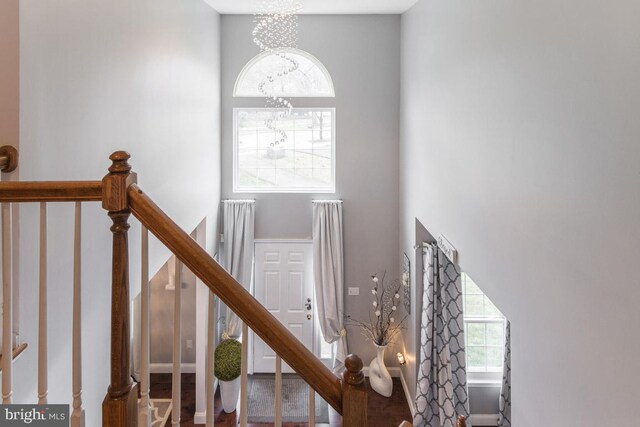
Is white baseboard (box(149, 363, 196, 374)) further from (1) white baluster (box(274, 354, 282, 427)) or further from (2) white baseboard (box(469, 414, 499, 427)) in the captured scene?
(1) white baluster (box(274, 354, 282, 427))

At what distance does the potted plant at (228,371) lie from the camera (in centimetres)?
527

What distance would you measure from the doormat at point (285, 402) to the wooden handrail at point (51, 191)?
4690 mm

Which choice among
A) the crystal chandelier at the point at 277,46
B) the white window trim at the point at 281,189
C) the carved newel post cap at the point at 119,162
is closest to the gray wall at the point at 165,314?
the white window trim at the point at 281,189

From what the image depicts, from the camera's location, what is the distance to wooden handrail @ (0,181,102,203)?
4.19 feet

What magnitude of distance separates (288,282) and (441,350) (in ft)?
8.88

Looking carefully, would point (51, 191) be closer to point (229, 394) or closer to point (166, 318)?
point (229, 394)

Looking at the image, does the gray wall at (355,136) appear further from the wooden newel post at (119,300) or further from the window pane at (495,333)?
the wooden newel post at (119,300)

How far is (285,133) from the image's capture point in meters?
6.55

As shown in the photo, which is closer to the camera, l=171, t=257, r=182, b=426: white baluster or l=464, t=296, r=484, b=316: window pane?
l=171, t=257, r=182, b=426: white baluster

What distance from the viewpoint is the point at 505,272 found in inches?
107

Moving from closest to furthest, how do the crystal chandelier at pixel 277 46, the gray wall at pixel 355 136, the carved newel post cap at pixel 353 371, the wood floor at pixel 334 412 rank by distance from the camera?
the carved newel post cap at pixel 353 371 → the wood floor at pixel 334 412 → the crystal chandelier at pixel 277 46 → the gray wall at pixel 355 136

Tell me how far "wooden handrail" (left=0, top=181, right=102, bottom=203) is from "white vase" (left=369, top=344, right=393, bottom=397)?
5111 millimetres

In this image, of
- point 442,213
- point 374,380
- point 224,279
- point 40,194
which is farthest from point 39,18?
point 374,380

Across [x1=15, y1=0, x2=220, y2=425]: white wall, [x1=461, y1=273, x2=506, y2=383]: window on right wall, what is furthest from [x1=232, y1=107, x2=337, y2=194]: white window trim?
[x1=461, y1=273, x2=506, y2=383]: window on right wall
